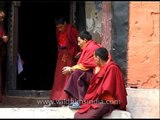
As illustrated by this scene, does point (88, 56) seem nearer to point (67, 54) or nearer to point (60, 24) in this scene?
point (67, 54)

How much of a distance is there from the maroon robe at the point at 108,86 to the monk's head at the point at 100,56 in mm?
82

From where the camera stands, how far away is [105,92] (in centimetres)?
621

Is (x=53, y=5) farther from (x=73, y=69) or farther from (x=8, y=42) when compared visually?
(x=73, y=69)

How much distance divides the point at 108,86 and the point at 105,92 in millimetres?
97

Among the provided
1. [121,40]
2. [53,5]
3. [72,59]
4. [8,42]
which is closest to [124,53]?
[121,40]

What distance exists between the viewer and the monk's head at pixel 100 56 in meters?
6.31

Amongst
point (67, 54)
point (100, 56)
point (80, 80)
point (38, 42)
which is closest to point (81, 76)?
point (80, 80)

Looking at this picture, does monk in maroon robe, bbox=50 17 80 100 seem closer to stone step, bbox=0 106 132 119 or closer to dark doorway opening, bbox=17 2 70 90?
stone step, bbox=0 106 132 119

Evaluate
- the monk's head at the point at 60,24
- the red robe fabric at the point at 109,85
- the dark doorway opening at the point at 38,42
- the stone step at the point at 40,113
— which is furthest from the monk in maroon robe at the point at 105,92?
the dark doorway opening at the point at 38,42

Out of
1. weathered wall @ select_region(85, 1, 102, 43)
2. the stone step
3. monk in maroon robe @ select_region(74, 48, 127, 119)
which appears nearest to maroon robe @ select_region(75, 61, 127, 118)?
monk in maroon robe @ select_region(74, 48, 127, 119)

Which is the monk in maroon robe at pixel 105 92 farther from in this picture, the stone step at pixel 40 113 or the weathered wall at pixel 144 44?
the weathered wall at pixel 144 44

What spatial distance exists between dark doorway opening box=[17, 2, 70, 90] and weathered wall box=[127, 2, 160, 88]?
157 inches

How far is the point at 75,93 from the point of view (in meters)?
6.66

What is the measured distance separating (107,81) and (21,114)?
131cm
